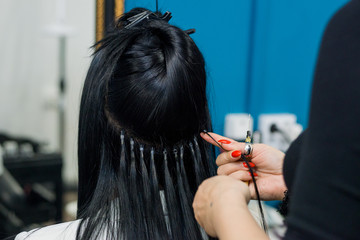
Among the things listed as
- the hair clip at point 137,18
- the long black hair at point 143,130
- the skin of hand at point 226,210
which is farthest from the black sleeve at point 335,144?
the hair clip at point 137,18

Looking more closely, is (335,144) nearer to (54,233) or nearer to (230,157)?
(230,157)

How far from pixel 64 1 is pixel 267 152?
78 centimetres

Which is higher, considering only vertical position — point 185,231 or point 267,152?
point 267,152

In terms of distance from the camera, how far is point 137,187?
66 centimetres

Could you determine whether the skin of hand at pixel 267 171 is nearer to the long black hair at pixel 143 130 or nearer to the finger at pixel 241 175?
the finger at pixel 241 175

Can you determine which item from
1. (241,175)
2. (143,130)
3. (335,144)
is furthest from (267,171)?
(335,144)

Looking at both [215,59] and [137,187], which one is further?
[215,59]

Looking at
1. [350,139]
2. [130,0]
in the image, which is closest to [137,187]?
[350,139]

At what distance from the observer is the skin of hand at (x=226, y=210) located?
45 centimetres

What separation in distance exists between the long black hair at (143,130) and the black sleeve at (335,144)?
0.96 ft

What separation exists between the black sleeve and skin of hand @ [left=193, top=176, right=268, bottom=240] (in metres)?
0.08

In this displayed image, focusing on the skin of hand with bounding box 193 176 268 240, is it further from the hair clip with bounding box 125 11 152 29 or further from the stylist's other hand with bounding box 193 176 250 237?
the hair clip with bounding box 125 11 152 29

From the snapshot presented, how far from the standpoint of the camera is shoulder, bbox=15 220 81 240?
24.7 inches

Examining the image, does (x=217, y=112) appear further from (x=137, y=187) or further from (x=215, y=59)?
(x=137, y=187)
